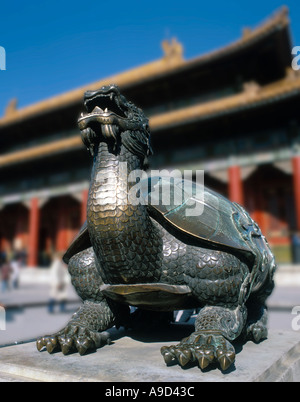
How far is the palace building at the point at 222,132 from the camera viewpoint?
32.5 ft

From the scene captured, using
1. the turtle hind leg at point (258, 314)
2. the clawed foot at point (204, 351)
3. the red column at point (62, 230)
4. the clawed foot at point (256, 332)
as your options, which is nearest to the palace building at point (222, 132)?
the red column at point (62, 230)

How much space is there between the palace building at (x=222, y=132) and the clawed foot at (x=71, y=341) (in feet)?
28.6

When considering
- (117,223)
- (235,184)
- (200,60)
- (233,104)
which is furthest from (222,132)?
(117,223)

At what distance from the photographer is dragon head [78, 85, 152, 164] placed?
59.0 inches

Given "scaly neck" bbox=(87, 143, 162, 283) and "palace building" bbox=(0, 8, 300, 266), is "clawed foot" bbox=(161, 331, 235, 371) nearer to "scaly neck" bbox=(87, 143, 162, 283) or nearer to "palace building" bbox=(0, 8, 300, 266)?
"scaly neck" bbox=(87, 143, 162, 283)

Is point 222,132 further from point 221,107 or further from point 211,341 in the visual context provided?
point 211,341

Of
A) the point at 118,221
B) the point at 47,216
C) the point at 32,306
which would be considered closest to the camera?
the point at 118,221

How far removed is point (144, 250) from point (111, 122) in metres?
0.59

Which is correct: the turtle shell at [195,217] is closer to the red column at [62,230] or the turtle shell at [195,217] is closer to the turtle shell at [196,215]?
the turtle shell at [196,215]

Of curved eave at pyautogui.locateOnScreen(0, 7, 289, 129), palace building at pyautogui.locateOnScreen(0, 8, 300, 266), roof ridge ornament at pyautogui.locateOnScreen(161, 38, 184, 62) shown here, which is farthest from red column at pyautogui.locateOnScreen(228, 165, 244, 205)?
roof ridge ornament at pyautogui.locateOnScreen(161, 38, 184, 62)

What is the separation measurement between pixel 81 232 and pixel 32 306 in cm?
601

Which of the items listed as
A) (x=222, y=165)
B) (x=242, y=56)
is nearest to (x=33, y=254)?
(x=222, y=165)

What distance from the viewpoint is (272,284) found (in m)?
2.10
